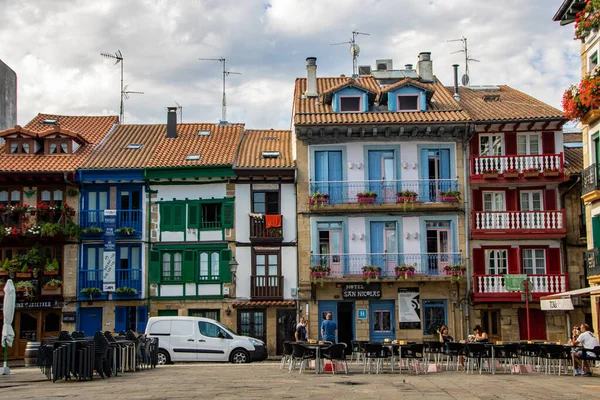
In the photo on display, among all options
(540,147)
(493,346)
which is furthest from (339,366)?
(540,147)

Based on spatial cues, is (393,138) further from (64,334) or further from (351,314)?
(64,334)

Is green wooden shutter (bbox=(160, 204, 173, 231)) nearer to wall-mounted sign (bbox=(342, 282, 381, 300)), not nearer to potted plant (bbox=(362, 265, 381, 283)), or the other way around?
wall-mounted sign (bbox=(342, 282, 381, 300))

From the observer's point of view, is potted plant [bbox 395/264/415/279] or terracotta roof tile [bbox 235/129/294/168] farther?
→ terracotta roof tile [bbox 235/129/294/168]

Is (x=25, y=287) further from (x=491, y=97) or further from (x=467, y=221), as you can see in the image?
(x=491, y=97)

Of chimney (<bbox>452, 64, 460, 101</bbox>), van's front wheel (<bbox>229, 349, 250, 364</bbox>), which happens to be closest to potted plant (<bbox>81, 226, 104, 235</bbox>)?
van's front wheel (<bbox>229, 349, 250, 364</bbox>)

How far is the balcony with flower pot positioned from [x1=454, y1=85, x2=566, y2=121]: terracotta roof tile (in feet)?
11.9

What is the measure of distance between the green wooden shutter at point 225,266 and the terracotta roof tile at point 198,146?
3938mm

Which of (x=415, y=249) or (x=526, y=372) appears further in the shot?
(x=415, y=249)

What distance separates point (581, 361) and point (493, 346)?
2601 millimetres

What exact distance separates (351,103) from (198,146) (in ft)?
24.3

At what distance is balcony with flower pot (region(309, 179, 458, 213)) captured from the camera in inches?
1400

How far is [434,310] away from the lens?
35.5 m

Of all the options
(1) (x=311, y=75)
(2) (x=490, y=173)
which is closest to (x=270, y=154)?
(1) (x=311, y=75)

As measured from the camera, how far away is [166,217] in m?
36.5
